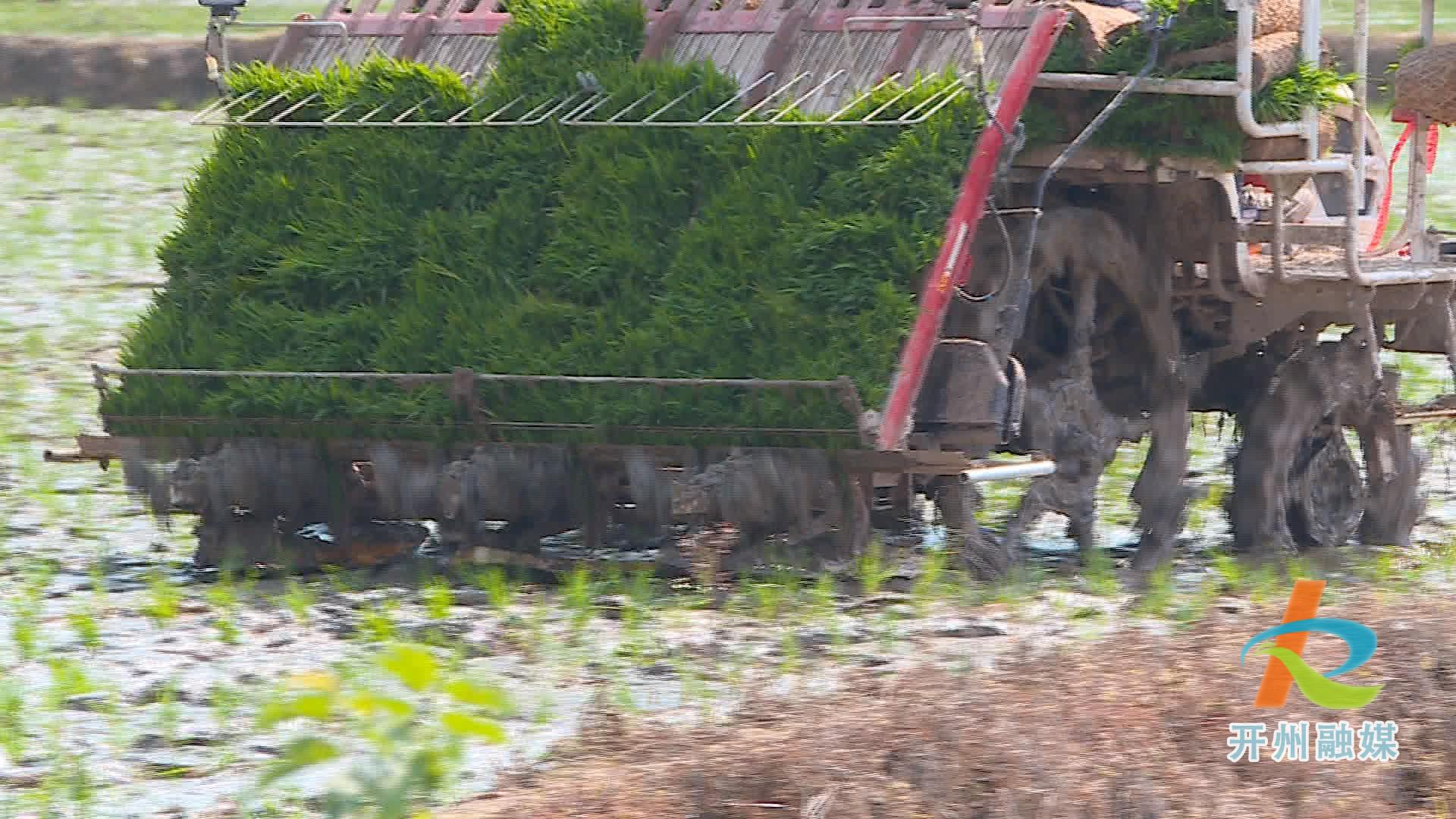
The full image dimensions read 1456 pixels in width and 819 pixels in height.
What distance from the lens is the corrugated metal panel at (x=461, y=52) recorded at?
31.4ft

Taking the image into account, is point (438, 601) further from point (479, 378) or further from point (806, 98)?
point (806, 98)

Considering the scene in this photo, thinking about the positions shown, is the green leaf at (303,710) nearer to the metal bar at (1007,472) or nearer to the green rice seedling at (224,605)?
the green rice seedling at (224,605)

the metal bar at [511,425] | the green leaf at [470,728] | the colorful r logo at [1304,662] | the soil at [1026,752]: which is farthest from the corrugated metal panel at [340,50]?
the green leaf at [470,728]

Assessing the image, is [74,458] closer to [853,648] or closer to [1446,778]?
[853,648]

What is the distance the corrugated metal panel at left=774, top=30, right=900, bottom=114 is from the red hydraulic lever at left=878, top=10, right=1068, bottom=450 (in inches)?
21.1

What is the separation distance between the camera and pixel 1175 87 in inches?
345

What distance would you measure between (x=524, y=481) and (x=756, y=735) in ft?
11.8

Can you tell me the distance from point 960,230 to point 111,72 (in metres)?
17.8

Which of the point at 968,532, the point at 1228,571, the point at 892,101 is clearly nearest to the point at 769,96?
the point at 892,101

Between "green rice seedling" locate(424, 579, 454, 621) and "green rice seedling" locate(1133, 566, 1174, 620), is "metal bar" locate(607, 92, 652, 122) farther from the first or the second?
"green rice seedling" locate(1133, 566, 1174, 620)

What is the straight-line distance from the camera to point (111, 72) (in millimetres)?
24719

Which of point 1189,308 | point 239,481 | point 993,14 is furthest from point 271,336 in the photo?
point 1189,308

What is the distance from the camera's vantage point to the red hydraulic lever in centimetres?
835

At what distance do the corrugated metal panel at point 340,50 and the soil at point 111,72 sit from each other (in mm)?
14214
